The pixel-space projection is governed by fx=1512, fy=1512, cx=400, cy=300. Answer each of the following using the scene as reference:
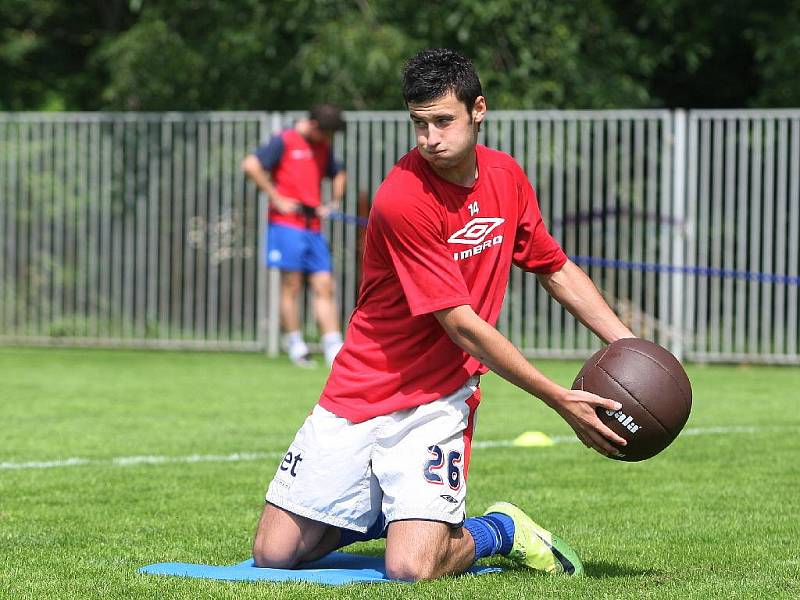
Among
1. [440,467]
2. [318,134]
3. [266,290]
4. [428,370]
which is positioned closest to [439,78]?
[428,370]

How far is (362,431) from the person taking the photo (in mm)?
5383

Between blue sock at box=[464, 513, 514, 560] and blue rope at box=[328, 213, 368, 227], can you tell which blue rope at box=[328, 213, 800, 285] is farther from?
blue sock at box=[464, 513, 514, 560]

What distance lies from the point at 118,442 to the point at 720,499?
3737mm

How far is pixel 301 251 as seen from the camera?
14281 mm

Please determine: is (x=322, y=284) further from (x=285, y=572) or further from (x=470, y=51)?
(x=285, y=572)

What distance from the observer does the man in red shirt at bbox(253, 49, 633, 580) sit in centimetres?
509

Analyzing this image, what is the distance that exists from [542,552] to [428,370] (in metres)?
0.76

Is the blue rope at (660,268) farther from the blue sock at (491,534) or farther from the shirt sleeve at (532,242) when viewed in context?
the blue sock at (491,534)

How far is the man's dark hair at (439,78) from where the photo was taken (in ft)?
16.6

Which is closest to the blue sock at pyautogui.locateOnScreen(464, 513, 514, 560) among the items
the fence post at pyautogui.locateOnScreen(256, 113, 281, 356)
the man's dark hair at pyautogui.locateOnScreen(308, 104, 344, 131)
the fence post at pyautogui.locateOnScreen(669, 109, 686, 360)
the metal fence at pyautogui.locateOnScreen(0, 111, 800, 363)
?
the man's dark hair at pyautogui.locateOnScreen(308, 104, 344, 131)

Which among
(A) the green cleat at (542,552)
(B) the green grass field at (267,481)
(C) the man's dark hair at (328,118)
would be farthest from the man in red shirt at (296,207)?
(A) the green cleat at (542,552)

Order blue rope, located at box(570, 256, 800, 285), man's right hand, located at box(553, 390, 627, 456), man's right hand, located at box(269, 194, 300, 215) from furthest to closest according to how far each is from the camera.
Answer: blue rope, located at box(570, 256, 800, 285) < man's right hand, located at box(269, 194, 300, 215) < man's right hand, located at box(553, 390, 627, 456)

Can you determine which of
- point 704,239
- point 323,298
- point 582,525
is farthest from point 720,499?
point 704,239

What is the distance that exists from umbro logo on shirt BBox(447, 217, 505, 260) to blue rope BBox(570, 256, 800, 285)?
30.9 ft
